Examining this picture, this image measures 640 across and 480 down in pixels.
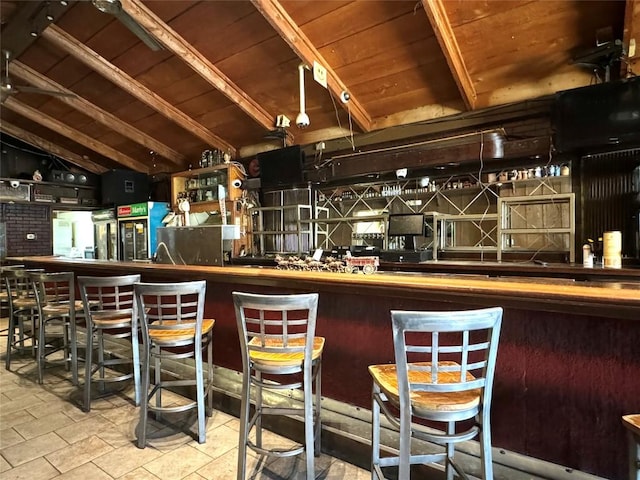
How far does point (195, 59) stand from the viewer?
4.50 m

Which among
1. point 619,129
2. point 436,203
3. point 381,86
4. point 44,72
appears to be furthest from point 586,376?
point 44,72

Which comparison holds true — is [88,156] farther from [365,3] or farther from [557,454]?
[557,454]

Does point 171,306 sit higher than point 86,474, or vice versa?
point 171,306

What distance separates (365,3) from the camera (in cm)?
342

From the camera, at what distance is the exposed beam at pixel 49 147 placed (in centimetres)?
719

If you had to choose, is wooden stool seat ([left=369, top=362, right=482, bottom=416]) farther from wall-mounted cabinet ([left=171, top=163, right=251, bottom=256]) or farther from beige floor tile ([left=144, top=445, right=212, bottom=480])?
wall-mounted cabinet ([left=171, top=163, right=251, bottom=256])

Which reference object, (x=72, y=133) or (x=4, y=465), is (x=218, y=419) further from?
(x=72, y=133)

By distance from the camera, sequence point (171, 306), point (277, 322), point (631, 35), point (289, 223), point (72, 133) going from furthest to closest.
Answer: point (72, 133) → point (289, 223) → point (631, 35) → point (171, 306) → point (277, 322)

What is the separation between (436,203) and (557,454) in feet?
11.6

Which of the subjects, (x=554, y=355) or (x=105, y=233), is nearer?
(x=554, y=355)

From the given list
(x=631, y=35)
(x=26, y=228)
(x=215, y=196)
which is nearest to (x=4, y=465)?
(x=215, y=196)

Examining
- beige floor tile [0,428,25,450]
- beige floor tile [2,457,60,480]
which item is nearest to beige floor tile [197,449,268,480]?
beige floor tile [2,457,60,480]

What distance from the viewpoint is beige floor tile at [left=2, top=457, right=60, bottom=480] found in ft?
6.89

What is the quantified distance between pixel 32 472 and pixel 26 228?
7.36 metres
